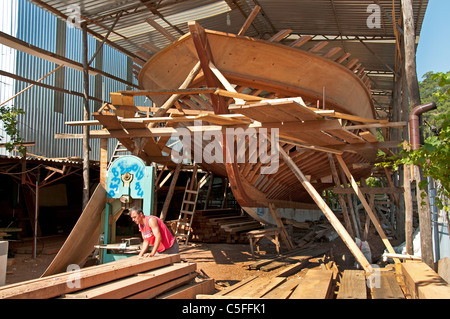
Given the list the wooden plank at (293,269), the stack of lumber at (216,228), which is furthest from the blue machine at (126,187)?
the stack of lumber at (216,228)

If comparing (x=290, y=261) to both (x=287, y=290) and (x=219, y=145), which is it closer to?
(x=219, y=145)

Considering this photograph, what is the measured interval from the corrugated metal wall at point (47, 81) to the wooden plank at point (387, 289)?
1177 cm

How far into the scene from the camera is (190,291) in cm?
316

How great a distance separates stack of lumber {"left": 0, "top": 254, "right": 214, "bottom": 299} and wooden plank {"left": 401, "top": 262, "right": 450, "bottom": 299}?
5.73 feet

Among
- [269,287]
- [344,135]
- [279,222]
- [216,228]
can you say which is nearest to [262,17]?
[279,222]

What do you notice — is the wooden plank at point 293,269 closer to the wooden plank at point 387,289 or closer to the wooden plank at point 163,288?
the wooden plank at point 387,289

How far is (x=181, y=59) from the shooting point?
21.3 feet

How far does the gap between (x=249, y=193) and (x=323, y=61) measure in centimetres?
364

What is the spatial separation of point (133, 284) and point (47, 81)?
12589 mm

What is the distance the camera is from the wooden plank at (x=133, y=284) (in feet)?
7.74

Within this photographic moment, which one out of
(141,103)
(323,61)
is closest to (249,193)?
(323,61)

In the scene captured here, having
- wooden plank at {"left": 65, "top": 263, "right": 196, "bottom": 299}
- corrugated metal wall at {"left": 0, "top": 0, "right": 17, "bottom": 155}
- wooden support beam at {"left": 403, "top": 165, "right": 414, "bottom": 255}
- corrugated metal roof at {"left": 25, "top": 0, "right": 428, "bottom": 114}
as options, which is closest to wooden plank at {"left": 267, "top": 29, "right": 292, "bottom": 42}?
wooden support beam at {"left": 403, "top": 165, "right": 414, "bottom": 255}

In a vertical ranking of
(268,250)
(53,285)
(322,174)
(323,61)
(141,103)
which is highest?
(141,103)
